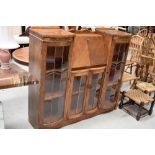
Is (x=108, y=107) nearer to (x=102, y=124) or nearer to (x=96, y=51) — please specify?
(x=102, y=124)

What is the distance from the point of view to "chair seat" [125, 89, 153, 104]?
2834 mm

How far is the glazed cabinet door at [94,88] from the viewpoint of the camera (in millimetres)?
2451

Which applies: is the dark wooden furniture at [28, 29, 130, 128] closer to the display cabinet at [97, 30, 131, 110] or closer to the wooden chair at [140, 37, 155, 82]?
the display cabinet at [97, 30, 131, 110]

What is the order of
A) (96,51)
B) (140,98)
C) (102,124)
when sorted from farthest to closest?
1. (140,98)
2. (102,124)
3. (96,51)

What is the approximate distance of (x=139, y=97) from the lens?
2.91 meters

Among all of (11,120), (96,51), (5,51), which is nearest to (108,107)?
(96,51)

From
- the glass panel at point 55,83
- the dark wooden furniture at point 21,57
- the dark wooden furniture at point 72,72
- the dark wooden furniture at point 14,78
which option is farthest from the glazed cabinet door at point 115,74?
the dark wooden furniture at point 21,57

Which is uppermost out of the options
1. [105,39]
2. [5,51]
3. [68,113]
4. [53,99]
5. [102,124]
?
[105,39]

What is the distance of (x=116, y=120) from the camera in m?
2.82

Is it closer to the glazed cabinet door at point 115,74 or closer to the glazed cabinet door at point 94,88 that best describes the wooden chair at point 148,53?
the glazed cabinet door at point 115,74

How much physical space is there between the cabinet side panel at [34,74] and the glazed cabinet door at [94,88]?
669 millimetres

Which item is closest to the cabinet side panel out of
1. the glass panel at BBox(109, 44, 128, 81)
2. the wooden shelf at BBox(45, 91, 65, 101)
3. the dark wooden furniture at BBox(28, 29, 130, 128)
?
the dark wooden furniture at BBox(28, 29, 130, 128)

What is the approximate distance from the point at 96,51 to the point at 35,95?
36.4 inches

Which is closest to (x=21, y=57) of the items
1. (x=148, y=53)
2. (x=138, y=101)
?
(x=138, y=101)
